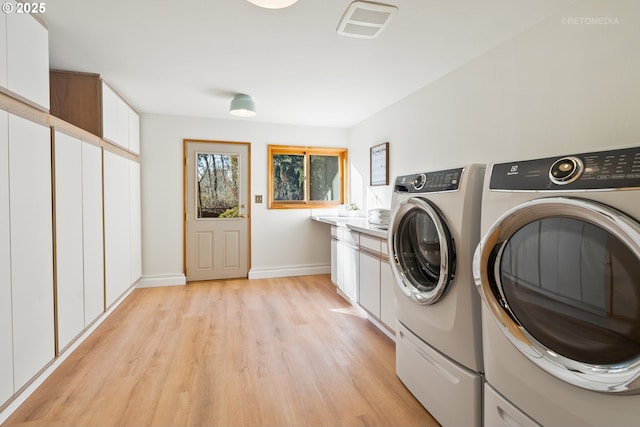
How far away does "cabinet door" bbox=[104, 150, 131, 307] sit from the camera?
2963mm

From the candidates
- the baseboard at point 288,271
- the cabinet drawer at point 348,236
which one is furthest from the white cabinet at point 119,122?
the cabinet drawer at point 348,236

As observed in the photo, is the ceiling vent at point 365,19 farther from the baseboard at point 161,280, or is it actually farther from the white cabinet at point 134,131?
the baseboard at point 161,280

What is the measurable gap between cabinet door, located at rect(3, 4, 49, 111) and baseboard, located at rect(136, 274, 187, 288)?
2655 millimetres

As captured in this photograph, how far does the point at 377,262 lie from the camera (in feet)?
8.62

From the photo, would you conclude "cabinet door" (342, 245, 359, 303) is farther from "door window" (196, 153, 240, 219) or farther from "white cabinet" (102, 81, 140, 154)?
"white cabinet" (102, 81, 140, 154)

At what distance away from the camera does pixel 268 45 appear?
226 cm

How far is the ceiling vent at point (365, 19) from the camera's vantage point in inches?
70.2

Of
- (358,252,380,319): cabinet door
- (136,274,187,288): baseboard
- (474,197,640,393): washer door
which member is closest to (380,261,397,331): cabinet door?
(358,252,380,319): cabinet door

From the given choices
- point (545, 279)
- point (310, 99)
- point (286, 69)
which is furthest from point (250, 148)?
point (545, 279)

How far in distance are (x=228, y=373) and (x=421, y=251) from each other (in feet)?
4.79

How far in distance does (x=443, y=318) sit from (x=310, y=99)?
2735 mm

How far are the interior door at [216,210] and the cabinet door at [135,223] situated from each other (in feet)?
1.83

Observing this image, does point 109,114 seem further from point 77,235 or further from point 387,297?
point 387,297

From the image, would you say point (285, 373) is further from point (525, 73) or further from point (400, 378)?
point (525, 73)
